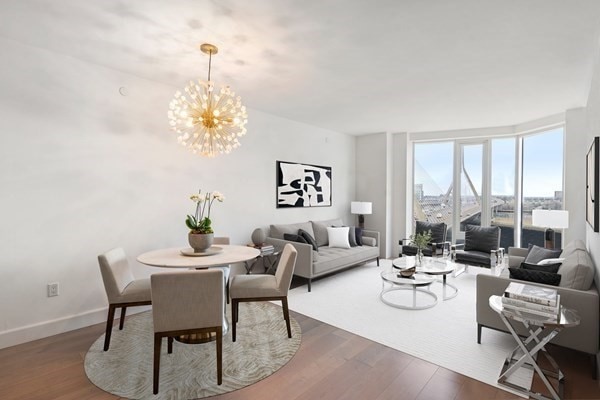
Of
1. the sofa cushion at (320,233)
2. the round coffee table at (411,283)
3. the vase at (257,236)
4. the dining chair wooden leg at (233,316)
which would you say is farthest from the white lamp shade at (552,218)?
the dining chair wooden leg at (233,316)

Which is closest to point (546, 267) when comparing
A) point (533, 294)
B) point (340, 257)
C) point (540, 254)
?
point (540, 254)

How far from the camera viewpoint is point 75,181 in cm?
305

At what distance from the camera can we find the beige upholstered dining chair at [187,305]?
6.96 ft

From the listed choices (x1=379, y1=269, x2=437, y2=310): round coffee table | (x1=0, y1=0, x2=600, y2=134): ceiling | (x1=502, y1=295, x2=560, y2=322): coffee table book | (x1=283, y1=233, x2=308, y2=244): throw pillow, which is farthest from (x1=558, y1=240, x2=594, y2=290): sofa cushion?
(x1=283, y1=233, x2=308, y2=244): throw pillow

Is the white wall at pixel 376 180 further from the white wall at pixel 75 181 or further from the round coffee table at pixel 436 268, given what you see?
the white wall at pixel 75 181

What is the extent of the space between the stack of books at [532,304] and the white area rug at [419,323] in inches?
22.4

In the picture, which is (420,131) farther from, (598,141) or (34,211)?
(34,211)

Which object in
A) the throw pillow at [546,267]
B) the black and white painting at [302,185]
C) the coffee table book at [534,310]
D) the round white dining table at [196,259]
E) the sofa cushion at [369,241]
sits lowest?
the sofa cushion at [369,241]

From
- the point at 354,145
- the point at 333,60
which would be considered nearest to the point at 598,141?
the point at 333,60

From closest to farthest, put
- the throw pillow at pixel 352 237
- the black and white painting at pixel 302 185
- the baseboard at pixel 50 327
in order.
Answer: the baseboard at pixel 50 327, the black and white painting at pixel 302 185, the throw pillow at pixel 352 237

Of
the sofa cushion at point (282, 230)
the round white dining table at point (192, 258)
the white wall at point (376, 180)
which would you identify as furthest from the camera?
the white wall at point (376, 180)

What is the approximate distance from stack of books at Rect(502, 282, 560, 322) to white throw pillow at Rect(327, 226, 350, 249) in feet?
10.6

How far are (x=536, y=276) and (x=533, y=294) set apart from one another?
1.90ft

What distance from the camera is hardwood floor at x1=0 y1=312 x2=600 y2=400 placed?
2.09 meters
